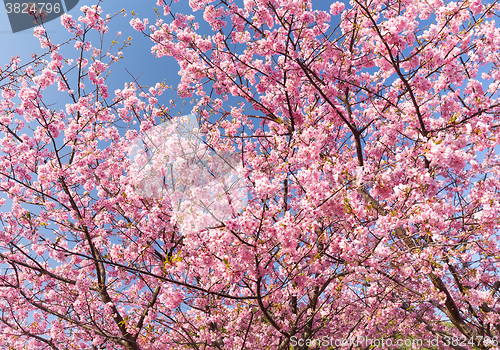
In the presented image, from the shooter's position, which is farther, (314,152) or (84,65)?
(84,65)

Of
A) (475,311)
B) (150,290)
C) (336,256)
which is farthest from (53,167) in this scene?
(475,311)

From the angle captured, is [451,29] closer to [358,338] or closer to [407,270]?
[407,270]

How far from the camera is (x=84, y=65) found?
334 inches

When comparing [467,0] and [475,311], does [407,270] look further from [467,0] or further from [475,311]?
[467,0]

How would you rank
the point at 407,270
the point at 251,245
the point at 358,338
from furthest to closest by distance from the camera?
the point at 358,338 → the point at 407,270 → the point at 251,245

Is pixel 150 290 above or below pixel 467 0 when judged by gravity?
below

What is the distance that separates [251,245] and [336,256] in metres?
2.25

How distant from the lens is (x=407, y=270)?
20.5ft

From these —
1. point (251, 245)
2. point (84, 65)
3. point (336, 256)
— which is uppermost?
point (84, 65)

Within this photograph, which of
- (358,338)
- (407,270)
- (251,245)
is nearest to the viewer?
(251,245)

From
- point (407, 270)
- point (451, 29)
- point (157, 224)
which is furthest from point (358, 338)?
point (451, 29)

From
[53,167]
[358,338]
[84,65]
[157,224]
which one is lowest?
[358,338]

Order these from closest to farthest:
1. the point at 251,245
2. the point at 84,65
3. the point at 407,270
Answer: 1. the point at 251,245
2. the point at 407,270
3. the point at 84,65

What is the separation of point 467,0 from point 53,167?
9152 millimetres
